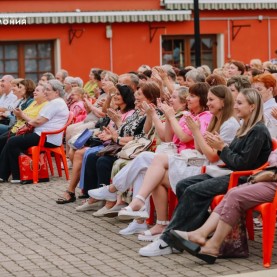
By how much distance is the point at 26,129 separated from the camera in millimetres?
15539

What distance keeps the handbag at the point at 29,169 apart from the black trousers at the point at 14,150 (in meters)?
0.11

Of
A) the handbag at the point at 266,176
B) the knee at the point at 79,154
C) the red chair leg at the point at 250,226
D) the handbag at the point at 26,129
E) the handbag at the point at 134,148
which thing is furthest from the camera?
the handbag at the point at 26,129

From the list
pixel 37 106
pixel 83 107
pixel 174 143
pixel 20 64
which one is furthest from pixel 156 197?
pixel 20 64

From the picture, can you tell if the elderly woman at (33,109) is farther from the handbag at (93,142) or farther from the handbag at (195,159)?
the handbag at (195,159)

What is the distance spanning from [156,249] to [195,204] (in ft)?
1.75

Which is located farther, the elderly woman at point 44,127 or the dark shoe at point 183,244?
the elderly woman at point 44,127

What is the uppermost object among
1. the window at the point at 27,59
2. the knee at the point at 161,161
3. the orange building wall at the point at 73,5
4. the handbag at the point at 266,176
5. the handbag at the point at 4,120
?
the orange building wall at the point at 73,5

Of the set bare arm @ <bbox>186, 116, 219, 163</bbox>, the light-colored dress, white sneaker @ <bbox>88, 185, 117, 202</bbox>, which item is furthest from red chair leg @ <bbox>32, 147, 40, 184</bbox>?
bare arm @ <bbox>186, 116, 219, 163</bbox>

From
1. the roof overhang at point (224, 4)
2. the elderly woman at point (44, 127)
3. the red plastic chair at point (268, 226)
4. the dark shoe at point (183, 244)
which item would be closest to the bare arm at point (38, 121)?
the elderly woman at point (44, 127)

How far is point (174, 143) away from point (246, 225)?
4.17 feet

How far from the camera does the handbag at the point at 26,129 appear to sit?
15.5 meters

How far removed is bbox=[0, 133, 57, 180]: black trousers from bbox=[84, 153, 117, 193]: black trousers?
2.53 meters

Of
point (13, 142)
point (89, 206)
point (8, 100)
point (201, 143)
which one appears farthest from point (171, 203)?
point (8, 100)

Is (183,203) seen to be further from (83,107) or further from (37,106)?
(83,107)
